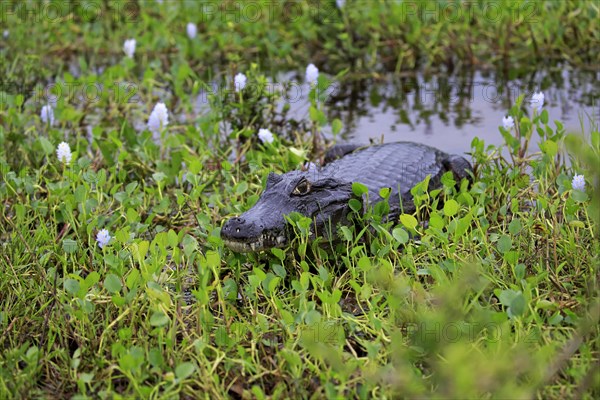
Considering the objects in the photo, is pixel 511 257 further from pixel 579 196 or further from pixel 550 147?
pixel 550 147

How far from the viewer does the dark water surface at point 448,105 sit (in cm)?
561

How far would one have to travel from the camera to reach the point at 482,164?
451cm

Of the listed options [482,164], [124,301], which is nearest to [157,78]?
[482,164]

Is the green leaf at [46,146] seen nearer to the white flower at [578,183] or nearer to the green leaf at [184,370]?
the green leaf at [184,370]

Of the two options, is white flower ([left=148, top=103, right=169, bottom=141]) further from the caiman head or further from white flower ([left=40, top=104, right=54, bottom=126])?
the caiman head

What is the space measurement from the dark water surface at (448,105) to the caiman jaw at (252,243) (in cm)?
213

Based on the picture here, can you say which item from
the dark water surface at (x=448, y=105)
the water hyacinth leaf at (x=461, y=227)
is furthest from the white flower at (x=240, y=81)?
the water hyacinth leaf at (x=461, y=227)

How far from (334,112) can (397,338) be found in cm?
349

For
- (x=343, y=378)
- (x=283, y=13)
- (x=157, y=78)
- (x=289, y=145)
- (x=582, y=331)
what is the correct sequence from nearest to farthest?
(x=582, y=331), (x=343, y=378), (x=289, y=145), (x=157, y=78), (x=283, y=13)

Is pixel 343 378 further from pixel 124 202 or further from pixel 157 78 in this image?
pixel 157 78

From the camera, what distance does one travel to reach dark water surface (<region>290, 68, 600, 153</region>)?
18.4 feet

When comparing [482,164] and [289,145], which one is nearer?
[482,164]

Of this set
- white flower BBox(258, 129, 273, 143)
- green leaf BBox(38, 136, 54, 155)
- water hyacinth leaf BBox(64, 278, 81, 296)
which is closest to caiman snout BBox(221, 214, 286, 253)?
water hyacinth leaf BBox(64, 278, 81, 296)

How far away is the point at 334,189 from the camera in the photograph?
375 centimetres
